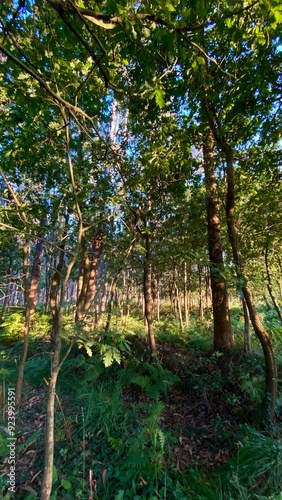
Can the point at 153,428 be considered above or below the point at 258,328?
below

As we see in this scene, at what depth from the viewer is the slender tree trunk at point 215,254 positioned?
162 inches

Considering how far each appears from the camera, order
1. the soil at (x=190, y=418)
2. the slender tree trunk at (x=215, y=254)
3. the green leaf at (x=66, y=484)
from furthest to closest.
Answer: the slender tree trunk at (x=215, y=254) < the soil at (x=190, y=418) < the green leaf at (x=66, y=484)

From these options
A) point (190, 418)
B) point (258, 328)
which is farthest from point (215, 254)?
point (190, 418)

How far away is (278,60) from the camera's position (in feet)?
8.09

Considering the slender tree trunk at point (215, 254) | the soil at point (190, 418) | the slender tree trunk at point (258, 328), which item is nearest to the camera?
the soil at point (190, 418)

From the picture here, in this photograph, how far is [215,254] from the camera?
4.25 m

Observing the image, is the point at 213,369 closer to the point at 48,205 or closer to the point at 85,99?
the point at 48,205

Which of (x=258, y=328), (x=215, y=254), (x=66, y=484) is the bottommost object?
(x=66, y=484)

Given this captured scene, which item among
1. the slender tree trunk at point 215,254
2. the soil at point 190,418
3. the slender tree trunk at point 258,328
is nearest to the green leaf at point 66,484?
the soil at point 190,418

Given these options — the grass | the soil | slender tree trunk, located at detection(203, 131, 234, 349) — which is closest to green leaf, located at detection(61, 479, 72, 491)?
the grass

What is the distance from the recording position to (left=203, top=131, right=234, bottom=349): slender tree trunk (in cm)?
411

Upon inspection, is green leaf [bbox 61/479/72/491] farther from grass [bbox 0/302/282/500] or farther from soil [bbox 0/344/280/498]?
soil [bbox 0/344/280/498]

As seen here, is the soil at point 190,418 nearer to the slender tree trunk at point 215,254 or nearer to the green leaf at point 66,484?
the green leaf at point 66,484

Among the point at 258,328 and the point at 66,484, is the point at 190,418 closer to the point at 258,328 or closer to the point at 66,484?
the point at 258,328
